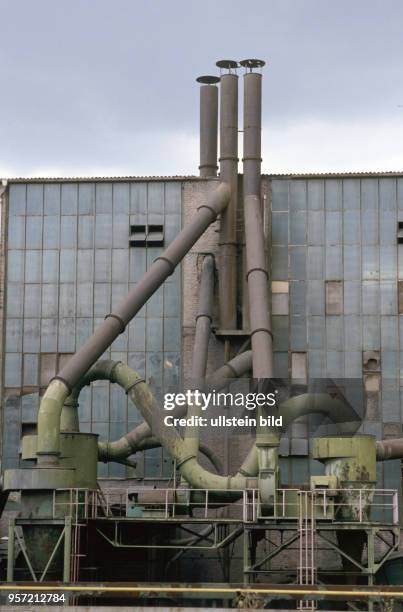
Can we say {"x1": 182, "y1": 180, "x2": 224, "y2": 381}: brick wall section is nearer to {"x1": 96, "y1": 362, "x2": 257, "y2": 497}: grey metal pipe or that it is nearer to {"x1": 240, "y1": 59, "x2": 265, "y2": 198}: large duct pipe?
{"x1": 240, "y1": 59, "x2": 265, "y2": 198}: large duct pipe

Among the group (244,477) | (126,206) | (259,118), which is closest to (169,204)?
(126,206)

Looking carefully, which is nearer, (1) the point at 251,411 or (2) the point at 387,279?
(1) the point at 251,411

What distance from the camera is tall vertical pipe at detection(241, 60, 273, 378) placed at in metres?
39.4

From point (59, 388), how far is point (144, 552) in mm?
6541

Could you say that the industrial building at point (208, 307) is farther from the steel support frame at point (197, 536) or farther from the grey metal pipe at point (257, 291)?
the steel support frame at point (197, 536)

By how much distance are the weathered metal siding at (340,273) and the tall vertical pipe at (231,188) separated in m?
1.51

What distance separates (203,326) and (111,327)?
376cm

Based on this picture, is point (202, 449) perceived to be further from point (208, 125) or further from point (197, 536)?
point (208, 125)

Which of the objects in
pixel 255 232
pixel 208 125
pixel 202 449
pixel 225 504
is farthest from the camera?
pixel 208 125

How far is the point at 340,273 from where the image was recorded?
4394 cm

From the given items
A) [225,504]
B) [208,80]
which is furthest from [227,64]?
[225,504]

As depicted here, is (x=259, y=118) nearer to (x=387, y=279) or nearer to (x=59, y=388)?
(x=387, y=279)

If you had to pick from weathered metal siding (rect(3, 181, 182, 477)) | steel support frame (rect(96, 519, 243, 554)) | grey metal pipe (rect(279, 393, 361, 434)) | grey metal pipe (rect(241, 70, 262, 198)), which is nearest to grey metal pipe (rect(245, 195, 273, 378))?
grey metal pipe (rect(241, 70, 262, 198))

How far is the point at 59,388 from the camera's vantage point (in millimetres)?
38344
